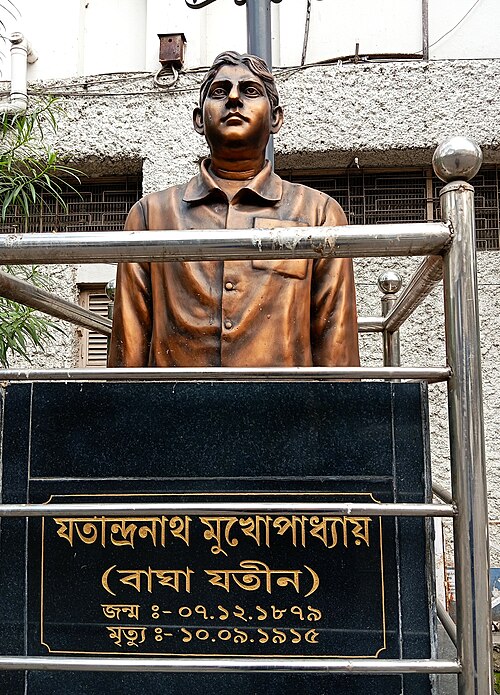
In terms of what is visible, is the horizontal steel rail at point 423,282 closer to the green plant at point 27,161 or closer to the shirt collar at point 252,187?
the shirt collar at point 252,187

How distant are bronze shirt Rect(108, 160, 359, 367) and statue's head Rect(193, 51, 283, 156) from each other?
96 mm

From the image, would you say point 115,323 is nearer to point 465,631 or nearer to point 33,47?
point 465,631

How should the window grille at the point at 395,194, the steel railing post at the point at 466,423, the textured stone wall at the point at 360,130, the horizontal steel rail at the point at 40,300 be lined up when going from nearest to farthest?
the steel railing post at the point at 466,423 < the horizontal steel rail at the point at 40,300 < the textured stone wall at the point at 360,130 < the window grille at the point at 395,194

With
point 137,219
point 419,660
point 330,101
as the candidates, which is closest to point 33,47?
point 330,101

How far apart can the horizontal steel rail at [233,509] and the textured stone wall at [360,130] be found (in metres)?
2.56

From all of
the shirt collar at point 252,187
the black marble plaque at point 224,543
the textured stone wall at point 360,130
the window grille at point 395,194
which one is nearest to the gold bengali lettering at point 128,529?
the black marble plaque at point 224,543

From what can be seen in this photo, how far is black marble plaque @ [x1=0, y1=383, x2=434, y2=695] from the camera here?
1.30 m

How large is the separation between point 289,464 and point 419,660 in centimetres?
36

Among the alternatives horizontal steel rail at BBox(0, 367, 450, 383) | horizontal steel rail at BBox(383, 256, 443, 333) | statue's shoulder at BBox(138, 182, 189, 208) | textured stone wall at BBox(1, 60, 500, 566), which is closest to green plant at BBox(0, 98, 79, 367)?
textured stone wall at BBox(1, 60, 500, 566)

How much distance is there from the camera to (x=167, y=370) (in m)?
1.28

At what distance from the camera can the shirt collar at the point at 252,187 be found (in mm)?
1954

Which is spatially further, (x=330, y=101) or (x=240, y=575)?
(x=330, y=101)

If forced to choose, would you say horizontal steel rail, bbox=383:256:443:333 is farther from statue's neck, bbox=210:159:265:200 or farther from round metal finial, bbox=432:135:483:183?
statue's neck, bbox=210:159:265:200

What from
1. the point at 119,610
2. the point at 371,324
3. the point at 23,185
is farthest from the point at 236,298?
the point at 23,185
